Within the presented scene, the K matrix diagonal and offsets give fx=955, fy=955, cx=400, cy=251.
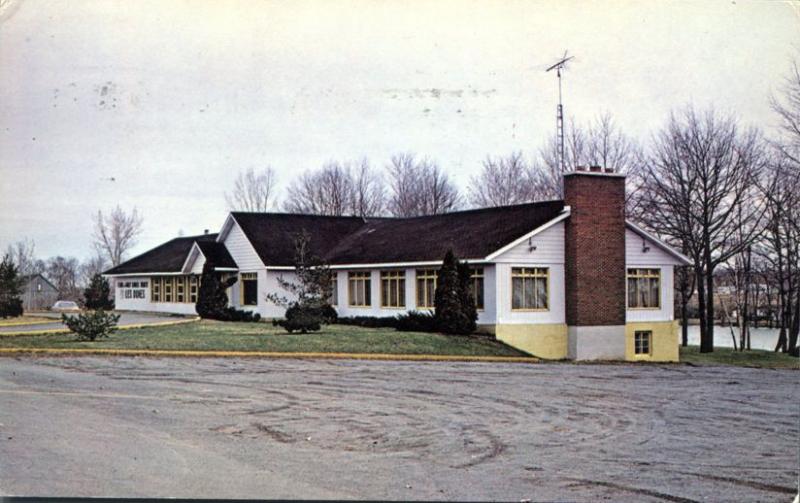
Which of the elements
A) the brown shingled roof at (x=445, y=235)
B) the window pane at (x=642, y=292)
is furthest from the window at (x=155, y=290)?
the window pane at (x=642, y=292)

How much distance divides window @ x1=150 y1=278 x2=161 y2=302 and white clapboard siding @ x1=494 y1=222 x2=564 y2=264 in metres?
20.5

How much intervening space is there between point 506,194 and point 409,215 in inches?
161

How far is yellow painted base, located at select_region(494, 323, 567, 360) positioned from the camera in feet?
95.7

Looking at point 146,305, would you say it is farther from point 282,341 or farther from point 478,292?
point 282,341

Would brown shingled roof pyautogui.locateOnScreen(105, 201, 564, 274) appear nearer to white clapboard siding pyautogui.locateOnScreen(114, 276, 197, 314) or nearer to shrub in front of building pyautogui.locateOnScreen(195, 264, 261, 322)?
shrub in front of building pyautogui.locateOnScreen(195, 264, 261, 322)

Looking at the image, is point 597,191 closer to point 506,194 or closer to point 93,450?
point 506,194

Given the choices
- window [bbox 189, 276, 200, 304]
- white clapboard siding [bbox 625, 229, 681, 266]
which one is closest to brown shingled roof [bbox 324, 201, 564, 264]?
white clapboard siding [bbox 625, 229, 681, 266]

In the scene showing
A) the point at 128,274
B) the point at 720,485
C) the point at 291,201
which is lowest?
the point at 720,485

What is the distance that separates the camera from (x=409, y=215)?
39.3 m

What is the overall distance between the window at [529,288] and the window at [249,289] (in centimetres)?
1276

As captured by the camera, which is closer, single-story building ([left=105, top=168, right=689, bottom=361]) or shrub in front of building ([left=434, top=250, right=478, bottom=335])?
shrub in front of building ([left=434, top=250, right=478, bottom=335])

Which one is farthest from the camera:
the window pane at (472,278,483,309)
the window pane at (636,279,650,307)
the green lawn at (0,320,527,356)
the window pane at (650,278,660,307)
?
the window pane at (650,278,660,307)

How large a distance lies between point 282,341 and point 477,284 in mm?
7197

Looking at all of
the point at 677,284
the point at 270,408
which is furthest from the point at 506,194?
the point at 270,408
